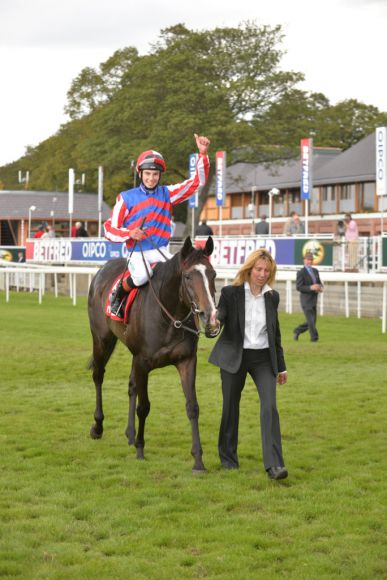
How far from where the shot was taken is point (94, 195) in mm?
65625

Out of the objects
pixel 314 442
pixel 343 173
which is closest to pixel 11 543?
pixel 314 442

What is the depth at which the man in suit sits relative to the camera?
685 inches

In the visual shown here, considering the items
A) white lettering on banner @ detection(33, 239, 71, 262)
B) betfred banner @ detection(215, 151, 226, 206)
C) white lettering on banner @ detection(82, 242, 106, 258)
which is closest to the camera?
white lettering on banner @ detection(82, 242, 106, 258)

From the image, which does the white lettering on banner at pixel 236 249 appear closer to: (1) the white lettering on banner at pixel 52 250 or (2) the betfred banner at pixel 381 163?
(2) the betfred banner at pixel 381 163

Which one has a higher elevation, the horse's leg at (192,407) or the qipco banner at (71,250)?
the qipco banner at (71,250)

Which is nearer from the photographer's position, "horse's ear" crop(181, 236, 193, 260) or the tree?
"horse's ear" crop(181, 236, 193, 260)

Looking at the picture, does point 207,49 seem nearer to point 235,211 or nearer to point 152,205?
point 235,211

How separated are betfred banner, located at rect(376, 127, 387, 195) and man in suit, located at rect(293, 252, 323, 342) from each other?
10.4 meters

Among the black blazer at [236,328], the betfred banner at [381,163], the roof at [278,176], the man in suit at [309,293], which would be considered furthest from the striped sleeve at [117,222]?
the roof at [278,176]

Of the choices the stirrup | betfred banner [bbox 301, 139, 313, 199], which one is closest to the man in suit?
the stirrup

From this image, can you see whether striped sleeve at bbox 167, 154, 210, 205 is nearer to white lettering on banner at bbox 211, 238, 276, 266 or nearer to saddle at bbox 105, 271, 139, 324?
saddle at bbox 105, 271, 139, 324

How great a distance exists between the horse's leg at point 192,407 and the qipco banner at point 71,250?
2428 centimetres

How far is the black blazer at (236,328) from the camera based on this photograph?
6812 mm

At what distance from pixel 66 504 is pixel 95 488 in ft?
1.36
